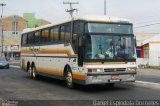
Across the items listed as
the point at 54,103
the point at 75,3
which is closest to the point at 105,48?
the point at 54,103

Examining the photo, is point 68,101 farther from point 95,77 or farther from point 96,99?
point 95,77

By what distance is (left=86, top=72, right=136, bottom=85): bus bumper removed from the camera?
16484 millimetres

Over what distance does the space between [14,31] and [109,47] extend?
10774 cm

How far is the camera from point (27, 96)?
15891mm

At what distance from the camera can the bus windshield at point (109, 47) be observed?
16688 millimetres

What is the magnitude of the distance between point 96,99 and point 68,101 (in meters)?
1.11

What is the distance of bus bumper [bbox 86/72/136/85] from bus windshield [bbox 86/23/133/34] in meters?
1.81

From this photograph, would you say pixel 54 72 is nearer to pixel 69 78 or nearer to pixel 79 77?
pixel 69 78

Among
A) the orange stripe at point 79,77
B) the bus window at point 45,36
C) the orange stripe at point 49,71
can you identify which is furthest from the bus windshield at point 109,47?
the bus window at point 45,36

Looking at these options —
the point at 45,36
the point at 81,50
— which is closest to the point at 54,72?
the point at 45,36

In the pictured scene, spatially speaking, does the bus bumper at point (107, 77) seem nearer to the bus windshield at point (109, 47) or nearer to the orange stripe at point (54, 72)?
the orange stripe at point (54, 72)

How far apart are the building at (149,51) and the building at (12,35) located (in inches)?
2121

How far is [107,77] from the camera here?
656 inches

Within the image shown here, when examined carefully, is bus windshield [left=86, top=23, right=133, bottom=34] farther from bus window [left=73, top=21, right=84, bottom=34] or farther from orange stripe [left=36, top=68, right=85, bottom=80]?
orange stripe [left=36, top=68, right=85, bottom=80]
